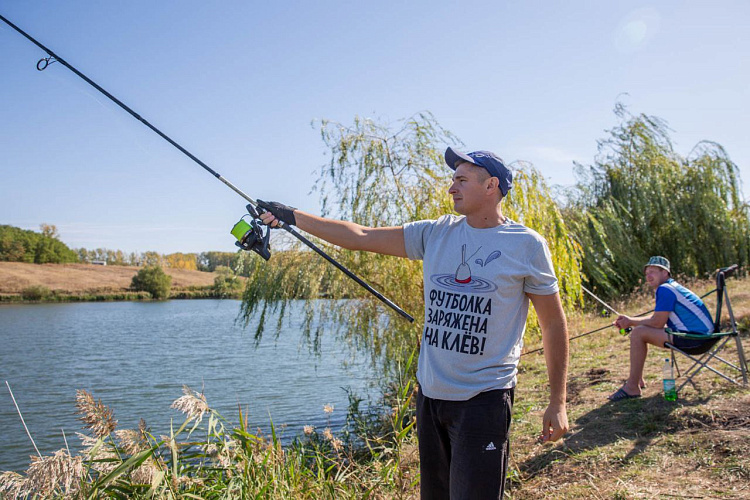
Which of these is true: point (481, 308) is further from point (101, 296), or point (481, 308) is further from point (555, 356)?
point (101, 296)

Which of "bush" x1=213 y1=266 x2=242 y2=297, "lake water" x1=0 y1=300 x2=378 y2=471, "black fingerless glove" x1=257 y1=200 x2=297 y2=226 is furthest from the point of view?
"bush" x1=213 y1=266 x2=242 y2=297

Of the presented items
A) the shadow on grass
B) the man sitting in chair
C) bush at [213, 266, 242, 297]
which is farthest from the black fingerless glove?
bush at [213, 266, 242, 297]

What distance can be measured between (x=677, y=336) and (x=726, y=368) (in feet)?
3.43

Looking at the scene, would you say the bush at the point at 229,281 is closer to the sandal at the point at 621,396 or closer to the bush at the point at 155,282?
the sandal at the point at 621,396

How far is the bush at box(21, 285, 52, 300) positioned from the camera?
35469mm

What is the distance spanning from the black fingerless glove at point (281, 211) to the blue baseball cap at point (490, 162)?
3.07 ft

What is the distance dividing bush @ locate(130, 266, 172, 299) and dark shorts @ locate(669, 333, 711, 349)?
37.8m

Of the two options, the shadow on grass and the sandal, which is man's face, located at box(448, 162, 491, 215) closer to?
the shadow on grass

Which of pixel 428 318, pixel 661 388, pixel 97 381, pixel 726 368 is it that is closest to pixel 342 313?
pixel 661 388

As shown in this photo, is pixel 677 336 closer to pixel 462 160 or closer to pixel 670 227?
pixel 462 160

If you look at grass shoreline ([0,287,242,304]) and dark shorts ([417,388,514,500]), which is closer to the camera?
dark shorts ([417,388,514,500])

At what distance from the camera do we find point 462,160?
2412 mm

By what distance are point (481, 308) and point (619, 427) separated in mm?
2931

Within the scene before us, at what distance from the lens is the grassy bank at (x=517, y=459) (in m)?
2.70
